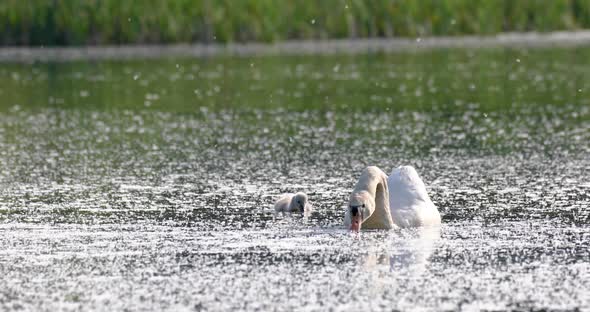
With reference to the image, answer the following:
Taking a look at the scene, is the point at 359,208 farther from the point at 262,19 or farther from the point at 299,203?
the point at 262,19

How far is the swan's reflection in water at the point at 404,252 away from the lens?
42.9 feet

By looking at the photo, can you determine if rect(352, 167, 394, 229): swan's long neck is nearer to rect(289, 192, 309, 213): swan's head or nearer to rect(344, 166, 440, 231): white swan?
rect(344, 166, 440, 231): white swan

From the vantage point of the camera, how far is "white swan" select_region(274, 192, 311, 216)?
53.8ft

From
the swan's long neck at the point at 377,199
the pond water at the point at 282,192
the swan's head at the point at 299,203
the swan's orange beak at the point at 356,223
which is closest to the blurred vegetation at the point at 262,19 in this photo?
the pond water at the point at 282,192

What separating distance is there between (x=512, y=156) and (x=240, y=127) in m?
7.21

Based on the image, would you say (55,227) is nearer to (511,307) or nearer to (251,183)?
(251,183)

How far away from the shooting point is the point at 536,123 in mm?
27094

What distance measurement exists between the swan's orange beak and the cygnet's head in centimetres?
128

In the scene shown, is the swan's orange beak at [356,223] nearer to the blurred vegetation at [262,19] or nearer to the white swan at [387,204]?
the white swan at [387,204]

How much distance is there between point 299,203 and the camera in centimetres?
1644

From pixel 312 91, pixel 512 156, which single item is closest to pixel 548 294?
pixel 512 156

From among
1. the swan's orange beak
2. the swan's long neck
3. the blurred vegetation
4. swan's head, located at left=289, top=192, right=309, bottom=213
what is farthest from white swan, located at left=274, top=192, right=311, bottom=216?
the blurred vegetation

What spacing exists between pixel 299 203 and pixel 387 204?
128 cm

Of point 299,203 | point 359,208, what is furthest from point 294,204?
point 359,208
